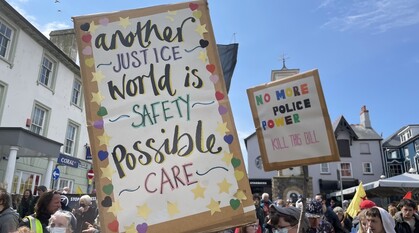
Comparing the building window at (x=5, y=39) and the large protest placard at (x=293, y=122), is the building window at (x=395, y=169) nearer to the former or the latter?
the building window at (x=5, y=39)

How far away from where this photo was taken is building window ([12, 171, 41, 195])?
13.7 metres

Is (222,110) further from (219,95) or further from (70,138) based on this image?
(70,138)

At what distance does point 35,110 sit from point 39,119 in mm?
543

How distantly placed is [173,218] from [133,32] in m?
1.21

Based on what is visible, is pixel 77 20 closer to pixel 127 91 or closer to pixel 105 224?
pixel 127 91

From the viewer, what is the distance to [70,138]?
59.2 feet

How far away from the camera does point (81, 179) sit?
60.8ft

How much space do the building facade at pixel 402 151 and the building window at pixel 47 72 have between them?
3261cm

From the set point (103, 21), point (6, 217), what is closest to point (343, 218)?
point (6, 217)

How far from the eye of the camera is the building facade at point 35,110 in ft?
42.3

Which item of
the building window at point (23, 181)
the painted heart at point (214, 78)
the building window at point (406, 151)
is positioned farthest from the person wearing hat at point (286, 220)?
the building window at point (406, 151)

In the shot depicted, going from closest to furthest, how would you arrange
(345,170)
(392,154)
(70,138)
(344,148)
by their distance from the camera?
1. (70,138)
2. (345,170)
3. (344,148)
4. (392,154)

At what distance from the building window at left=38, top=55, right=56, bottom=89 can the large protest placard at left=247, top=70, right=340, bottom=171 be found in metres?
14.8

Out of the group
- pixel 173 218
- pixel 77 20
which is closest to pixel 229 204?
pixel 173 218
